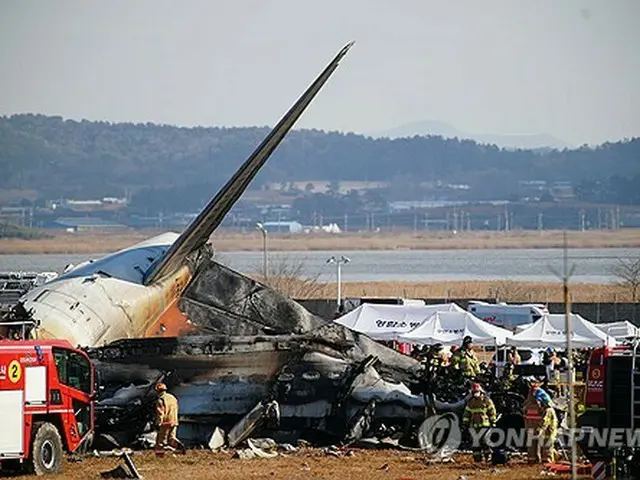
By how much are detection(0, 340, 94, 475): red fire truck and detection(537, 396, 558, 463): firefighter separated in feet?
31.3

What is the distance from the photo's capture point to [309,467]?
29.4 m

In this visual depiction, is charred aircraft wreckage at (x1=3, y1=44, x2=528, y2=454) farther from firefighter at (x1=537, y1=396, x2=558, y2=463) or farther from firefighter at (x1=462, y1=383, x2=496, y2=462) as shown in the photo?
firefighter at (x1=537, y1=396, x2=558, y2=463)

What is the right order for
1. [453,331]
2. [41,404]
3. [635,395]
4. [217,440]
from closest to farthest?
[635,395]
[41,404]
[217,440]
[453,331]

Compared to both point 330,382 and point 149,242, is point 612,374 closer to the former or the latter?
point 330,382

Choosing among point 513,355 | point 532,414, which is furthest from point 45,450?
point 513,355

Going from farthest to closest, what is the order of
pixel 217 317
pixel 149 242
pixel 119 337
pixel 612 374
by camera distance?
1. pixel 149 242
2. pixel 217 317
3. pixel 119 337
4. pixel 612 374

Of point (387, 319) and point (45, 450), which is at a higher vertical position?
point (45, 450)

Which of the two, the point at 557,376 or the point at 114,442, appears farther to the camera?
the point at 557,376

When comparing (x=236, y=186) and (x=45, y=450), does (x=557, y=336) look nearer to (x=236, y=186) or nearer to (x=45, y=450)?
(x=236, y=186)

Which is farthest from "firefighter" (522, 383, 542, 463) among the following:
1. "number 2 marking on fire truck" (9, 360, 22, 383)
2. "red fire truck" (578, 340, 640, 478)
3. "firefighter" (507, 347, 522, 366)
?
"firefighter" (507, 347, 522, 366)

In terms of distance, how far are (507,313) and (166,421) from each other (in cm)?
3451

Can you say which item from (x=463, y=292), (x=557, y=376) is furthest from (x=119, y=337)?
(x=463, y=292)

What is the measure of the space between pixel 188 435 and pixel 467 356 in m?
8.06

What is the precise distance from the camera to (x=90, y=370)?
30.0m
